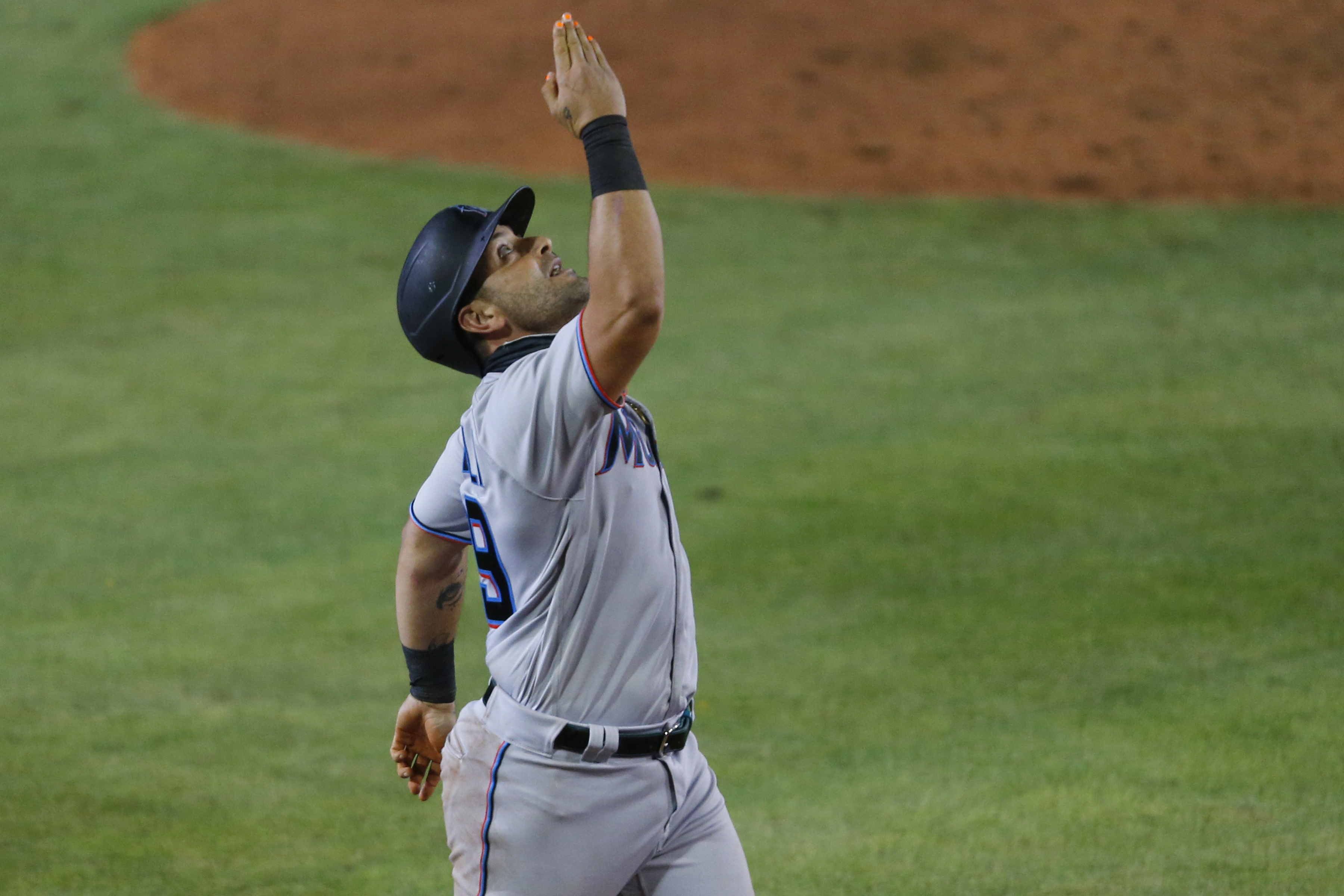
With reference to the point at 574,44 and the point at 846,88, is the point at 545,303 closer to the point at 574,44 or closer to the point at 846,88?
the point at 574,44

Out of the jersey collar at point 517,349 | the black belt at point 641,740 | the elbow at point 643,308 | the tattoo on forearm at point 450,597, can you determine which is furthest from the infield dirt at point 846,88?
the elbow at point 643,308

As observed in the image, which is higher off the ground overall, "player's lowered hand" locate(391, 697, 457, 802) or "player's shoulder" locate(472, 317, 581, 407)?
"player's shoulder" locate(472, 317, 581, 407)

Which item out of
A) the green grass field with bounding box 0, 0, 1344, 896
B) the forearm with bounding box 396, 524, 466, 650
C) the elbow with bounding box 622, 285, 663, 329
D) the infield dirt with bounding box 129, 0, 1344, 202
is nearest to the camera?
the elbow with bounding box 622, 285, 663, 329

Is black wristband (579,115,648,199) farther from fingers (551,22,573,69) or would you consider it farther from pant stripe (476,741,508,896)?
pant stripe (476,741,508,896)

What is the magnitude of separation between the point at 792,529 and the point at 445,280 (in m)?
6.27

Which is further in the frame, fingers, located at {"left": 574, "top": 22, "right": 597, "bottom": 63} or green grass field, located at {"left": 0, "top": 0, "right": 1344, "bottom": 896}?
green grass field, located at {"left": 0, "top": 0, "right": 1344, "bottom": 896}

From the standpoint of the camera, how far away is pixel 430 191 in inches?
683

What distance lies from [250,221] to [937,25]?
943 centimetres

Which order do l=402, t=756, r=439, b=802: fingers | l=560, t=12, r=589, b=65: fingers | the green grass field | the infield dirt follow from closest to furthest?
l=560, t=12, r=589, b=65: fingers → l=402, t=756, r=439, b=802: fingers → the green grass field → the infield dirt

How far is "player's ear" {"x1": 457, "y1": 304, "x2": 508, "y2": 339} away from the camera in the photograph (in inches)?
140

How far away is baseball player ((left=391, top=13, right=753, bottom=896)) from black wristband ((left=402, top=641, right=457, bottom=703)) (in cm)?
23

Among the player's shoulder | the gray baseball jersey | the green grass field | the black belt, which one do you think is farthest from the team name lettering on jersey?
the green grass field

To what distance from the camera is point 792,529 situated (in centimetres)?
966

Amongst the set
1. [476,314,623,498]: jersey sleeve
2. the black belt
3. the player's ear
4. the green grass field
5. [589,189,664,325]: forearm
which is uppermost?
[589,189,664,325]: forearm
